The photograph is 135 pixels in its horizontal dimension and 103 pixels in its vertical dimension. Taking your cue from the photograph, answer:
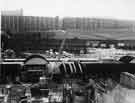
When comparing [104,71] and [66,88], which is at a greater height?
[104,71]

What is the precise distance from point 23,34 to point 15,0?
1.29 feet

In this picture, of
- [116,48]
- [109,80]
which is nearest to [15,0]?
[116,48]

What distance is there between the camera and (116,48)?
2.00m

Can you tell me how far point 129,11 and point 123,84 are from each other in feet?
2.86

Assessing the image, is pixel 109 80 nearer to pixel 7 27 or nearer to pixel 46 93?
pixel 46 93

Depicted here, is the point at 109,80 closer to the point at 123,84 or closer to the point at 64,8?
the point at 123,84

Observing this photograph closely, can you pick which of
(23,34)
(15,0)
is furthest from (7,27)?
(15,0)

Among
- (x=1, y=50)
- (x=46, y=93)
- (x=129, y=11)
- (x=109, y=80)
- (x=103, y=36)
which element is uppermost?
(x=129, y=11)

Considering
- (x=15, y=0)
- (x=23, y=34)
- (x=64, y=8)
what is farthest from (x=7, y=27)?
(x=64, y=8)

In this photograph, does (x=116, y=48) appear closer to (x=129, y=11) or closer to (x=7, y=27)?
(x=129, y=11)

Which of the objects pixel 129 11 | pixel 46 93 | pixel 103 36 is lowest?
pixel 46 93

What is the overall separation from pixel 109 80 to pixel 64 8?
3.29ft

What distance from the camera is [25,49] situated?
1.94 m

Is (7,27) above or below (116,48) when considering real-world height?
above
